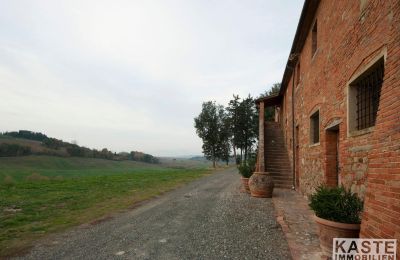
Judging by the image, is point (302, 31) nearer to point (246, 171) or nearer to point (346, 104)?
point (346, 104)

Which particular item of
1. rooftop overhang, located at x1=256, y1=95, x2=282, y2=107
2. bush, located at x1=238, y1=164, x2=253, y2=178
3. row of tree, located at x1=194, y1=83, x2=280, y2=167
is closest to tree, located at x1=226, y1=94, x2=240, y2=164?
row of tree, located at x1=194, y1=83, x2=280, y2=167

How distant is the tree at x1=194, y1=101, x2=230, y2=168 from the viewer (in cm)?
4231

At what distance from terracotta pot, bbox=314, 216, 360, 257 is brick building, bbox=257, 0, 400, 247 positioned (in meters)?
0.43

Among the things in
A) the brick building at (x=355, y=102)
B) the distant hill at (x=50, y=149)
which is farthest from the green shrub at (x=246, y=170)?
the distant hill at (x=50, y=149)

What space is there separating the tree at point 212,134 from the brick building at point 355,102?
30.9 m

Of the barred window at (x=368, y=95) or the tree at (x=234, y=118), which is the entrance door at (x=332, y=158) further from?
the tree at (x=234, y=118)

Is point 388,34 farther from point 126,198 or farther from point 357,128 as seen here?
point 126,198

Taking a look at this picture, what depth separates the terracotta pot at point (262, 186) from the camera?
1038 centimetres

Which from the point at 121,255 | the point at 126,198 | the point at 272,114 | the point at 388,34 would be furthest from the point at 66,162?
the point at 388,34

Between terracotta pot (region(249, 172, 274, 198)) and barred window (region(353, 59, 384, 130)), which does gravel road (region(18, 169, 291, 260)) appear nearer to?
terracotta pot (region(249, 172, 274, 198))

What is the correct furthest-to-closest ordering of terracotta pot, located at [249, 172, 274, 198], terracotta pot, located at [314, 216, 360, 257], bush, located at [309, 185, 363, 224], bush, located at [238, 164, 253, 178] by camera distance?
bush, located at [238, 164, 253, 178] → terracotta pot, located at [249, 172, 274, 198] → bush, located at [309, 185, 363, 224] → terracotta pot, located at [314, 216, 360, 257]

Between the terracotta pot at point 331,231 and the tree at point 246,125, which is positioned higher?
the tree at point 246,125

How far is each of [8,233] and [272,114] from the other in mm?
31932

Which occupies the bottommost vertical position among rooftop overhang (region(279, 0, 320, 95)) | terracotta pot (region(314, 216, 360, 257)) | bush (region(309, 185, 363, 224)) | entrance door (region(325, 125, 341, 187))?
terracotta pot (region(314, 216, 360, 257))
